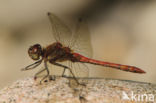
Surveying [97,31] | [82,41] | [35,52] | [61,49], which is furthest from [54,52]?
[97,31]

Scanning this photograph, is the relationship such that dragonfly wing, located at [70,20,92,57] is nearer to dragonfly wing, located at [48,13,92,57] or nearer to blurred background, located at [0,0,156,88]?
dragonfly wing, located at [48,13,92,57]

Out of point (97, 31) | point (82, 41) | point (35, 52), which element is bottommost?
point (35, 52)

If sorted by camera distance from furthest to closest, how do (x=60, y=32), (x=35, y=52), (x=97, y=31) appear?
(x=97, y=31) < (x=60, y=32) < (x=35, y=52)

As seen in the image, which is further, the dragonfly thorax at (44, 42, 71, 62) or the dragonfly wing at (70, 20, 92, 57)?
the dragonfly wing at (70, 20, 92, 57)

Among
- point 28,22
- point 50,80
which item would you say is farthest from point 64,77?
point 28,22

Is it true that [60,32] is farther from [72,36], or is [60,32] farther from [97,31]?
[97,31]

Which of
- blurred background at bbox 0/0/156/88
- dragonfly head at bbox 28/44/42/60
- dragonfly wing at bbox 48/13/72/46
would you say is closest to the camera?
dragonfly head at bbox 28/44/42/60

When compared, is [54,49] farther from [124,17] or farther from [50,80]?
[124,17]

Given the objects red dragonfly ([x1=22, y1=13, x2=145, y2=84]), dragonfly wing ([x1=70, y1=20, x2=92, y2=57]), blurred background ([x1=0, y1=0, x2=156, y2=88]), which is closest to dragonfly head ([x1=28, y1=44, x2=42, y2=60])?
red dragonfly ([x1=22, y1=13, x2=145, y2=84])
